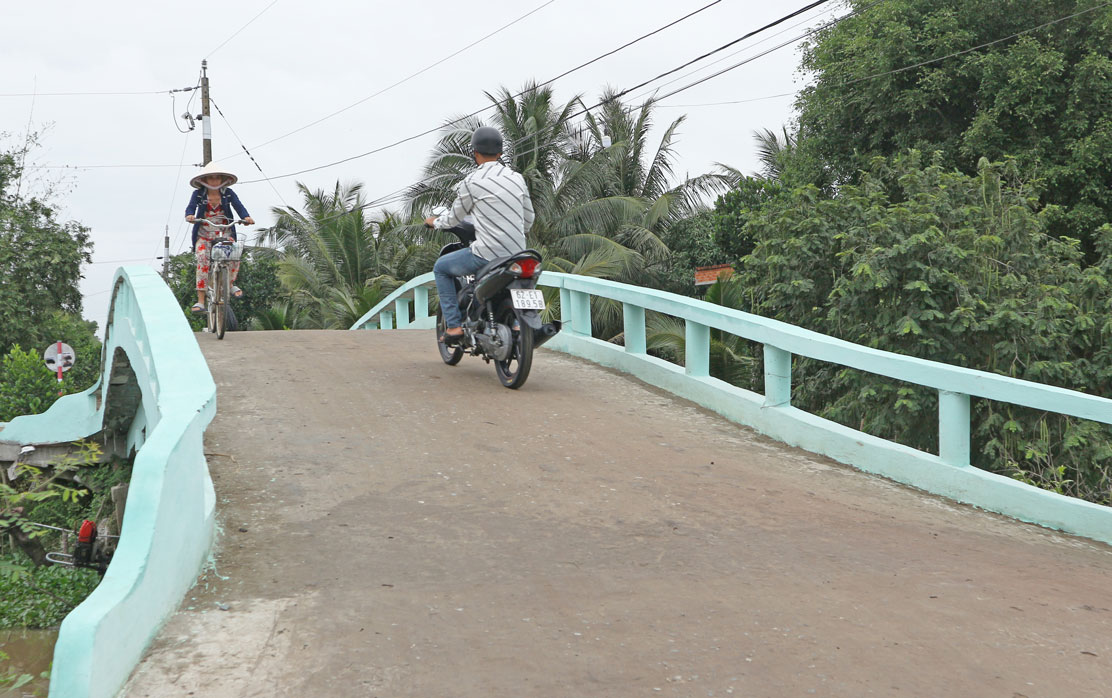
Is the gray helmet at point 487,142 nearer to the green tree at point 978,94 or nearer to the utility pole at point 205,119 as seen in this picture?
the green tree at point 978,94

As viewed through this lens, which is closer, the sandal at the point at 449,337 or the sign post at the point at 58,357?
the sandal at the point at 449,337

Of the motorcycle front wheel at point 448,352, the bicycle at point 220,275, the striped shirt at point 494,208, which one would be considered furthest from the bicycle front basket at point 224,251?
the striped shirt at point 494,208

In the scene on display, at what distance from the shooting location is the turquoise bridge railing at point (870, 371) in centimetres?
517

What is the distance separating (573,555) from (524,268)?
3.71 metres

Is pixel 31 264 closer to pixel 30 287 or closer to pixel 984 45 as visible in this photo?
pixel 30 287

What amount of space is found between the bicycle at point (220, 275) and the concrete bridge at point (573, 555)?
3.74 metres

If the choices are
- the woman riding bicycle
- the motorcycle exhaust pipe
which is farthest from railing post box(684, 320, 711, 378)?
the woman riding bicycle

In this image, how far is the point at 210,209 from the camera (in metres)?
11.5

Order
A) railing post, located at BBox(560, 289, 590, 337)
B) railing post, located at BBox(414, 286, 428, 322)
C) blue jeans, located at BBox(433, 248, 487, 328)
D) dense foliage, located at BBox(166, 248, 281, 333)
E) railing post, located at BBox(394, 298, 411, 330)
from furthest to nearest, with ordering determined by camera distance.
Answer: dense foliage, located at BBox(166, 248, 281, 333) < railing post, located at BBox(394, 298, 411, 330) < railing post, located at BBox(414, 286, 428, 322) < railing post, located at BBox(560, 289, 590, 337) < blue jeans, located at BBox(433, 248, 487, 328)

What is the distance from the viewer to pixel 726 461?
6.14 m

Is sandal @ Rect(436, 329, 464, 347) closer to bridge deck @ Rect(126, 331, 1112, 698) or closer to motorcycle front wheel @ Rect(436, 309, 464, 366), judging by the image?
Answer: motorcycle front wheel @ Rect(436, 309, 464, 366)

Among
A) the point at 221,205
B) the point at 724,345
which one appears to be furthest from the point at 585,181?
the point at 221,205

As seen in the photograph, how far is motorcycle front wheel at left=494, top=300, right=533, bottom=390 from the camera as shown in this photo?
7715 mm

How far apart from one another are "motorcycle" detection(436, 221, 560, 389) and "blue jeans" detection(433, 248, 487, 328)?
62mm
